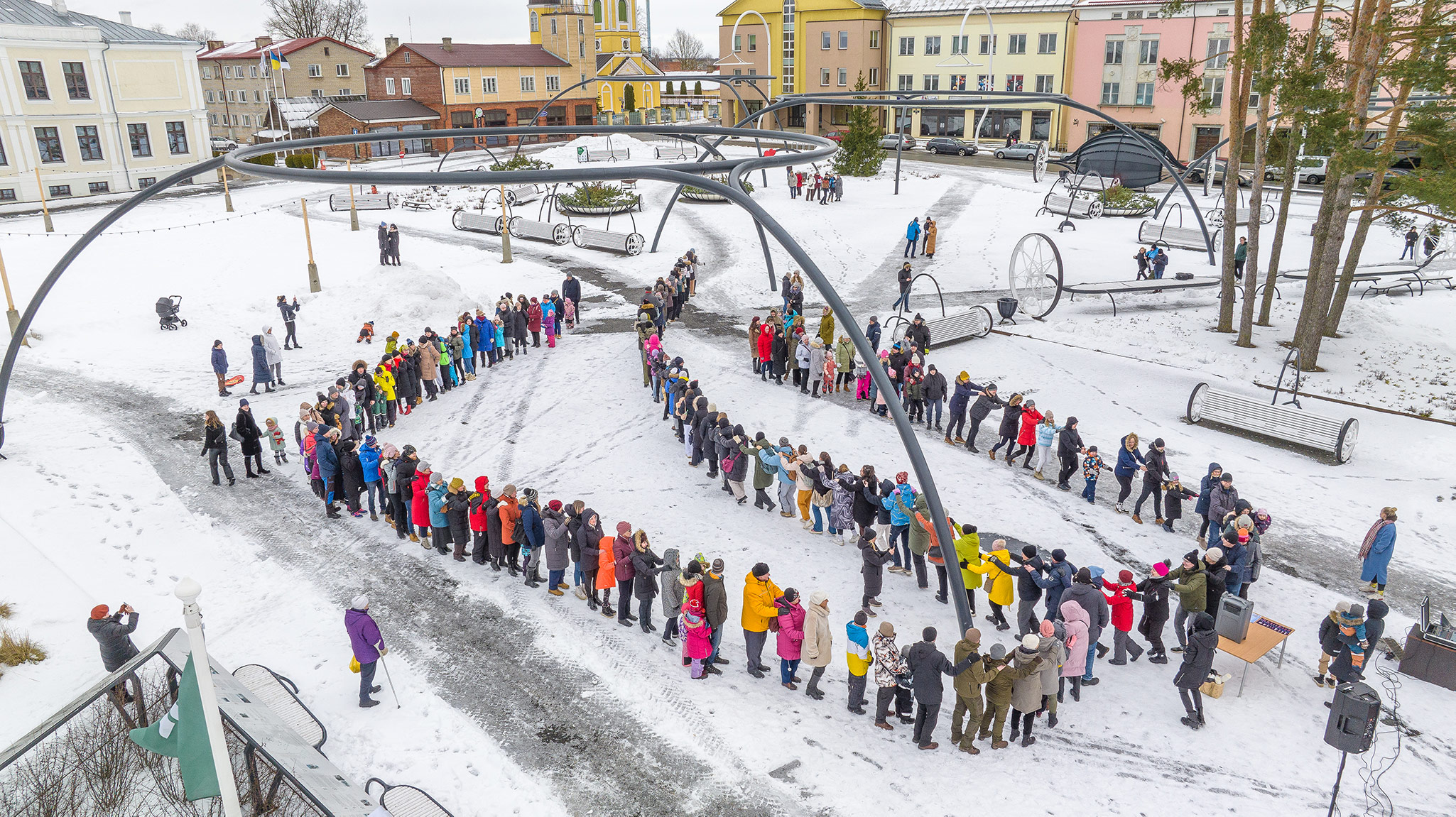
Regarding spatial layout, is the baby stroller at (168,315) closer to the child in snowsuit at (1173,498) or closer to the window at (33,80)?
the child in snowsuit at (1173,498)

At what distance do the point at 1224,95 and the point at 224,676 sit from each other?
5494 centimetres

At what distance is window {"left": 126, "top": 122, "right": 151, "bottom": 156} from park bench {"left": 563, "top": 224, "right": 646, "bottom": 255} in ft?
85.6

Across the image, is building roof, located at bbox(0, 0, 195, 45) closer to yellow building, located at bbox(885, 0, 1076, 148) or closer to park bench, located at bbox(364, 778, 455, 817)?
yellow building, located at bbox(885, 0, 1076, 148)

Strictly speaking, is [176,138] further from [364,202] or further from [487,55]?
[487,55]

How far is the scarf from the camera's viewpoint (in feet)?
34.7

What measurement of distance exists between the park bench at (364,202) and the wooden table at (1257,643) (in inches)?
1408

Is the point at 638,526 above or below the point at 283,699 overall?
below

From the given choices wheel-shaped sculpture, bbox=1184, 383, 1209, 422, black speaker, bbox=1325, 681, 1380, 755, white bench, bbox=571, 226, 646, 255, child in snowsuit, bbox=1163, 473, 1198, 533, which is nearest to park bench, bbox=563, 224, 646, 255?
white bench, bbox=571, 226, 646, 255

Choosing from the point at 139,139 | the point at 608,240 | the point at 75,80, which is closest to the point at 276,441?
the point at 608,240

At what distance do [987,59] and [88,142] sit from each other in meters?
50.4

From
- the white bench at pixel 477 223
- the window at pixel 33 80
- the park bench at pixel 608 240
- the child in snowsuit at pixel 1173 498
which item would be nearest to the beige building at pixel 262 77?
the window at pixel 33 80

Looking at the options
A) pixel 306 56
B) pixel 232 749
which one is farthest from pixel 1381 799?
pixel 306 56

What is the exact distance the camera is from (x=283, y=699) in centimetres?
867

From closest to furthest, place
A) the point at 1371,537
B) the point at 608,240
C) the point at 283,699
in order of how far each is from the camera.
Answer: the point at 283,699
the point at 1371,537
the point at 608,240
